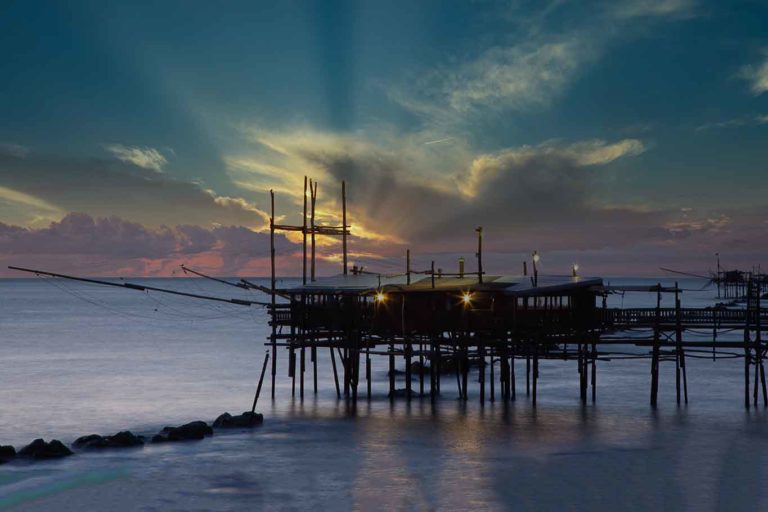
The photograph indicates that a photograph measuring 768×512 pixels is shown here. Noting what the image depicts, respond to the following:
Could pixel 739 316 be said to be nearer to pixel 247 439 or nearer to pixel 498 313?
pixel 498 313

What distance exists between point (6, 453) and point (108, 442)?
3929 millimetres

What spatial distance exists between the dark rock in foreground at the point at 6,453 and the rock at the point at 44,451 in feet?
0.95

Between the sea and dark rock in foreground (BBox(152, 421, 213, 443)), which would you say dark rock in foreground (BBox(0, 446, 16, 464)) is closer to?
the sea

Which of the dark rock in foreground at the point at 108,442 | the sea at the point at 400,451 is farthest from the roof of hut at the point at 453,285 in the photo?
the dark rock in foreground at the point at 108,442

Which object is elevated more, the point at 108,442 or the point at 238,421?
the point at 238,421

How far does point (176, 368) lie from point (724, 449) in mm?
50765

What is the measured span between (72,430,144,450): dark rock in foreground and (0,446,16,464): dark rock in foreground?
103 inches

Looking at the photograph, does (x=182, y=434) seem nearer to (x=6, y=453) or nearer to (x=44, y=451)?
(x=44, y=451)

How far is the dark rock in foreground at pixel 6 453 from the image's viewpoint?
31448 millimetres

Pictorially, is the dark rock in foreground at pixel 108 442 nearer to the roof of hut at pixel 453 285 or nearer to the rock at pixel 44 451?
the rock at pixel 44 451

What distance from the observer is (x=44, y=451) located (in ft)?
105

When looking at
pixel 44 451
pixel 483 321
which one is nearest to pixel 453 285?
pixel 483 321

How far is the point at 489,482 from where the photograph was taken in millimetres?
28156

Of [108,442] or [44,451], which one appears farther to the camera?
[108,442]
